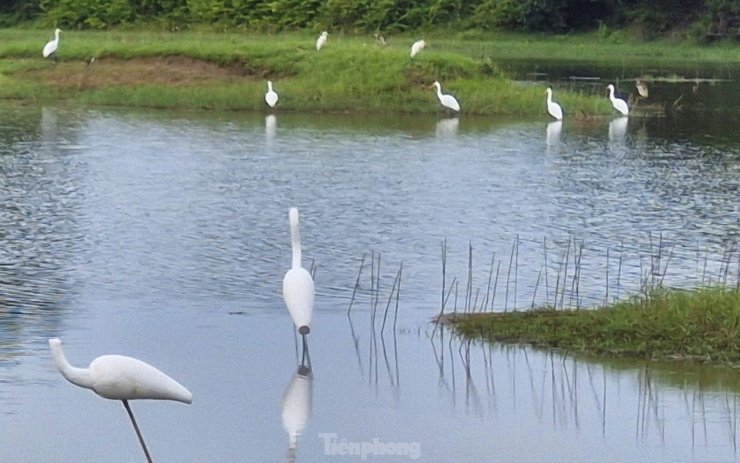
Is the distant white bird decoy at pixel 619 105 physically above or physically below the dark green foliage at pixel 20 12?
below

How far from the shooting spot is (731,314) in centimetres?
942

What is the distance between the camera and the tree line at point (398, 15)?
146 ft

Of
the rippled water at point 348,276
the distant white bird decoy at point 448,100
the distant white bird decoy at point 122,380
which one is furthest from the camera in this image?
the distant white bird decoy at point 448,100

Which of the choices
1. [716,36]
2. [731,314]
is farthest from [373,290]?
[716,36]

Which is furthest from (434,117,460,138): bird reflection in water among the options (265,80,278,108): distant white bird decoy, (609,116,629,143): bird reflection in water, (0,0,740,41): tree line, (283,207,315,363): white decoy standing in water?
(0,0,740,41): tree line

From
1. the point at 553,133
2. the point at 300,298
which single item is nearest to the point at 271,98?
the point at 553,133

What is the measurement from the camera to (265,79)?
2784cm

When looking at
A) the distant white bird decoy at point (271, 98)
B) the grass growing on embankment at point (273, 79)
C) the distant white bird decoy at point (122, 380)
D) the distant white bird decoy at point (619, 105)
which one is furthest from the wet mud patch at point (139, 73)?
the distant white bird decoy at point (122, 380)

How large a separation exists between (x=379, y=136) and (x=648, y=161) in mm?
4425

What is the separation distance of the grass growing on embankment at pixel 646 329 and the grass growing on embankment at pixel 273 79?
16.7m

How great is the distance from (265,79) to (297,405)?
19483mm

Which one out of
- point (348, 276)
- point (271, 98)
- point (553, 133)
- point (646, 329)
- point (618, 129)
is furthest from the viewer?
point (271, 98)

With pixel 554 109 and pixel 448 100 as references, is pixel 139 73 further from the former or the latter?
pixel 554 109

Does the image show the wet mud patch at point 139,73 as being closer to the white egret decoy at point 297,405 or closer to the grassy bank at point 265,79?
the grassy bank at point 265,79
